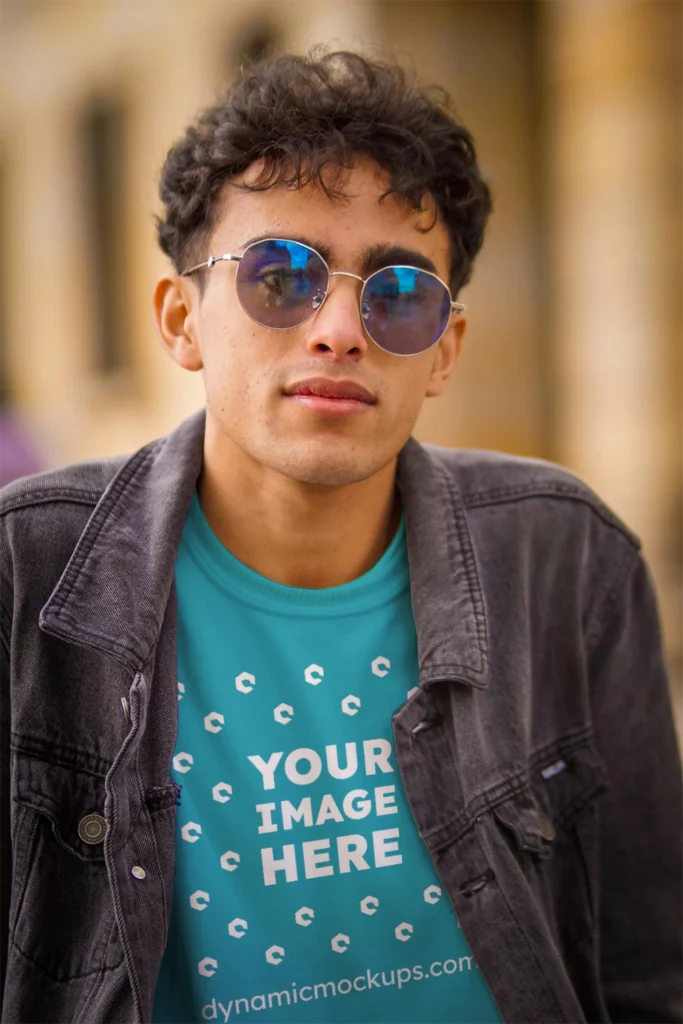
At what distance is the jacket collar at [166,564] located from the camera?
6.59 feet

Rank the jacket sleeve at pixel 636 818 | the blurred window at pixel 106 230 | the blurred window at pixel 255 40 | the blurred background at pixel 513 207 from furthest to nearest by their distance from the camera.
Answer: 1. the blurred window at pixel 106 230
2. the blurred window at pixel 255 40
3. the blurred background at pixel 513 207
4. the jacket sleeve at pixel 636 818

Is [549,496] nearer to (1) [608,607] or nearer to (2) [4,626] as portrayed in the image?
(1) [608,607]

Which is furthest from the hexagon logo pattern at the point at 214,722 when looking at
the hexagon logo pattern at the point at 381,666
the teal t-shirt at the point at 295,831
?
the hexagon logo pattern at the point at 381,666

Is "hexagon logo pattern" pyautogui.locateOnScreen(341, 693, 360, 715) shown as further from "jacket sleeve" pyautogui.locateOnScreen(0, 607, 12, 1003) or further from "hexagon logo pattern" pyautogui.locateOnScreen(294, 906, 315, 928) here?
"jacket sleeve" pyautogui.locateOnScreen(0, 607, 12, 1003)

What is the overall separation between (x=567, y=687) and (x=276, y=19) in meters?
8.89

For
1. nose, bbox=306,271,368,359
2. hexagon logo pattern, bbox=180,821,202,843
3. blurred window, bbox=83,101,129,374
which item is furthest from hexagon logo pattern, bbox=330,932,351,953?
blurred window, bbox=83,101,129,374

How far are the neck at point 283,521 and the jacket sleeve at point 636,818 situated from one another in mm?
662

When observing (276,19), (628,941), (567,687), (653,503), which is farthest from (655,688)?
(276,19)

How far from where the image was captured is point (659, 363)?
686 cm

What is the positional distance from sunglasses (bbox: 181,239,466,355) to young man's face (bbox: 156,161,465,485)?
0.8 inches

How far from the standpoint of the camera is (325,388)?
7.15 feet

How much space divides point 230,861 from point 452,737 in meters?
0.52

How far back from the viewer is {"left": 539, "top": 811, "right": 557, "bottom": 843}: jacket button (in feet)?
7.42

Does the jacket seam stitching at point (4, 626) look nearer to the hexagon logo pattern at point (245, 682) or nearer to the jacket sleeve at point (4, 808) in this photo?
the jacket sleeve at point (4, 808)
